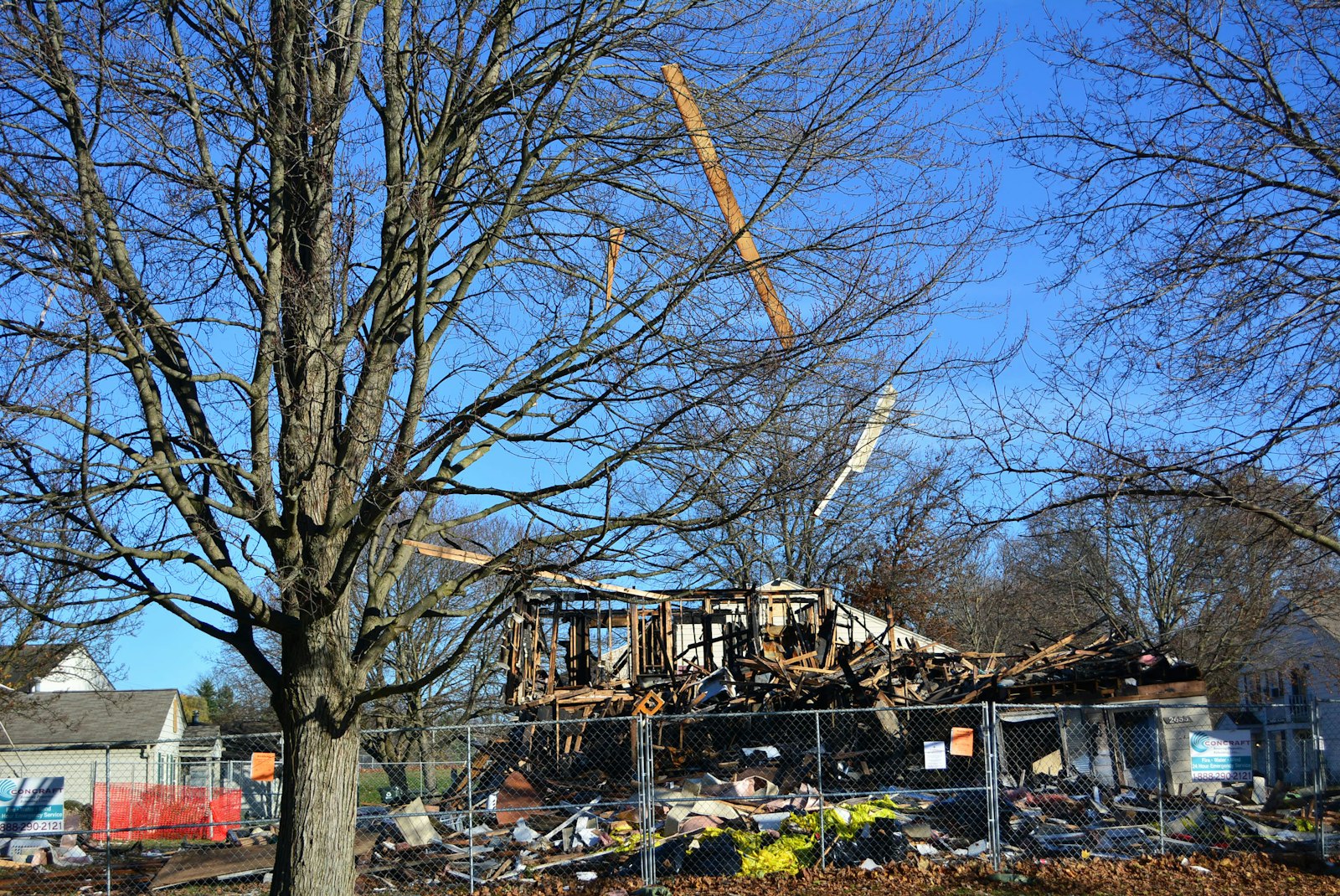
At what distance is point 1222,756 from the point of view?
45.2 feet

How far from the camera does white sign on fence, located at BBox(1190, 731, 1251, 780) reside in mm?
13688

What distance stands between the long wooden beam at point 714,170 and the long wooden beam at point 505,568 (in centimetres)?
220

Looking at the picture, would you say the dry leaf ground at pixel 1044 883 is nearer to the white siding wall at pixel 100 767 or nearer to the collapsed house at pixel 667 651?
the collapsed house at pixel 667 651

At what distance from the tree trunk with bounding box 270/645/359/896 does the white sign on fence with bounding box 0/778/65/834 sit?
13663 millimetres

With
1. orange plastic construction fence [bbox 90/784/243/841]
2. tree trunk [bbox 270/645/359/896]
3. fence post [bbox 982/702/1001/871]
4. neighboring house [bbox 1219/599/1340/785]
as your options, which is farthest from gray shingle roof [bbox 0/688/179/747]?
neighboring house [bbox 1219/599/1340/785]

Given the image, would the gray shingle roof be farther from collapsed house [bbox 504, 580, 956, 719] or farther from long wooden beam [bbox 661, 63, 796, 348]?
long wooden beam [bbox 661, 63, 796, 348]

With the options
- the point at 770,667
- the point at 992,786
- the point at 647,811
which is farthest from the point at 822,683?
the point at 647,811

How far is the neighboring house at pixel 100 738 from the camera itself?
32.9 meters

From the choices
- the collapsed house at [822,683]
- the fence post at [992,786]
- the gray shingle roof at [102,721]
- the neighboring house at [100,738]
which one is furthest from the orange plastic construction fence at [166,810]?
the fence post at [992,786]

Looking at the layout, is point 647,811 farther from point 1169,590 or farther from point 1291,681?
point 1291,681

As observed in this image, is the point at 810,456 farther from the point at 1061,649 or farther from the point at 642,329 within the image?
the point at 1061,649

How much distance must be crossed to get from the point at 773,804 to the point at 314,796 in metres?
10.00

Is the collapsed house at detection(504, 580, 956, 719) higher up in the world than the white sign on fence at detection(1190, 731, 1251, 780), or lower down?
higher up

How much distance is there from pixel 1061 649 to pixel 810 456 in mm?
15782
